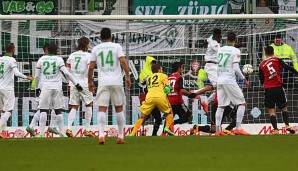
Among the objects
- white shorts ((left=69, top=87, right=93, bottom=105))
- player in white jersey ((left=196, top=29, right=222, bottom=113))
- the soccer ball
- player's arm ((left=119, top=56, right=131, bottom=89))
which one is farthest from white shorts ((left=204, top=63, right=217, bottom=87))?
player's arm ((left=119, top=56, right=131, bottom=89))

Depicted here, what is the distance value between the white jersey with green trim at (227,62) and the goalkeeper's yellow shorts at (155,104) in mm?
1715

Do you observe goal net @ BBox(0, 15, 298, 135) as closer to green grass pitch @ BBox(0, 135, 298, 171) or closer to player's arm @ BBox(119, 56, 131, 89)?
green grass pitch @ BBox(0, 135, 298, 171)

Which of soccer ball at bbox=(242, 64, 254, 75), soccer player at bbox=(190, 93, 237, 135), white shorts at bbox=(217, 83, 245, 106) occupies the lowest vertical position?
soccer player at bbox=(190, 93, 237, 135)

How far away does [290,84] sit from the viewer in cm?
2770

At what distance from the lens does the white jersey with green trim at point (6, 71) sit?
23.8 m

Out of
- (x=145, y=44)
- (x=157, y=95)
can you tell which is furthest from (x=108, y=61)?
(x=145, y=44)

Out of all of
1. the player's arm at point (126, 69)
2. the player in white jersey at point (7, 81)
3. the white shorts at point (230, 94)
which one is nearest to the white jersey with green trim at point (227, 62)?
the white shorts at point (230, 94)

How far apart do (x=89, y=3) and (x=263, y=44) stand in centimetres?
764

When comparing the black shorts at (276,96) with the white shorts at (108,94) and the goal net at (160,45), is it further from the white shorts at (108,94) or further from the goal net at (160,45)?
the white shorts at (108,94)

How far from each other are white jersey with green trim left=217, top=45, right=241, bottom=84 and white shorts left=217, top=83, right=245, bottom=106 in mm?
121

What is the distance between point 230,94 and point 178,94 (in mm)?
3388

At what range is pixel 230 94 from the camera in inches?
875

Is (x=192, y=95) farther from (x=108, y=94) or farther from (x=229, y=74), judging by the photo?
(x=108, y=94)

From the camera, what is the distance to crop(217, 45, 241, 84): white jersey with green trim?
21906mm
